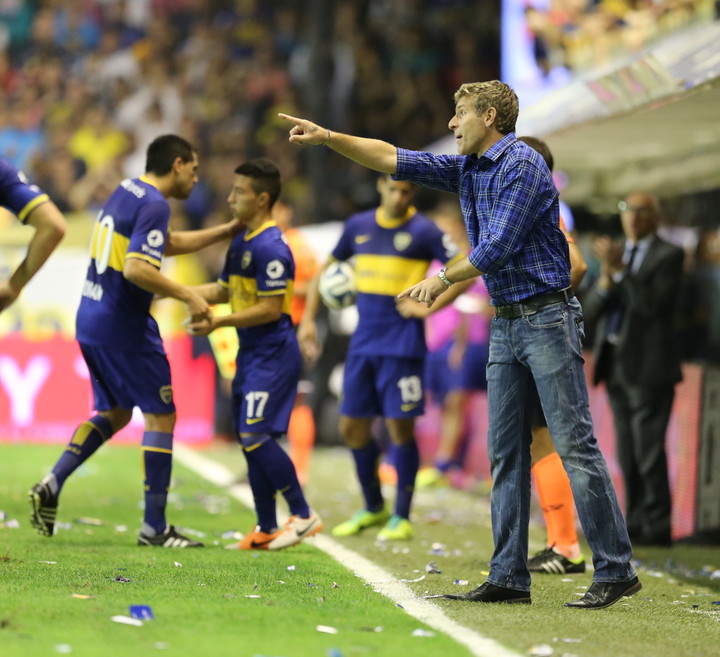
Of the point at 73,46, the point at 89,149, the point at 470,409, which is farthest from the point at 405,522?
the point at 73,46

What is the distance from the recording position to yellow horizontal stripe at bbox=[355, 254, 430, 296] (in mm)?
8039

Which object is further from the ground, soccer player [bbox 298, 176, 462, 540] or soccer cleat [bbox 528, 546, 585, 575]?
soccer player [bbox 298, 176, 462, 540]

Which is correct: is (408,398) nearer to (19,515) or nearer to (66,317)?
(19,515)

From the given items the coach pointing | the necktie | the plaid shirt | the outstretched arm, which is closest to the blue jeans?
the coach pointing

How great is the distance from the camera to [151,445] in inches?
267

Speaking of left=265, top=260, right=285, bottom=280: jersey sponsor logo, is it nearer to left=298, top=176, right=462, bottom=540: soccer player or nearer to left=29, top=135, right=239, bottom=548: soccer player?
left=29, top=135, right=239, bottom=548: soccer player

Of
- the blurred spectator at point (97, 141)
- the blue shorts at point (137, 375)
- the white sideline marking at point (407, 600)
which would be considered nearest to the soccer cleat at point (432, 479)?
the white sideline marking at point (407, 600)

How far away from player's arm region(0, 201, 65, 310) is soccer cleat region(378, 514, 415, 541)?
2.74 meters

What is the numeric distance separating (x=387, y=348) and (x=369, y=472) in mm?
824

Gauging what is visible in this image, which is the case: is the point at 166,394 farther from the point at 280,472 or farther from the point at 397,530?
the point at 397,530

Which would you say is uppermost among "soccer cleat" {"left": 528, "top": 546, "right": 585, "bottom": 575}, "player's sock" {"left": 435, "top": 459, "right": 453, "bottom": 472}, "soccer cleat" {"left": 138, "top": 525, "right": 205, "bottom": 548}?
"player's sock" {"left": 435, "top": 459, "right": 453, "bottom": 472}

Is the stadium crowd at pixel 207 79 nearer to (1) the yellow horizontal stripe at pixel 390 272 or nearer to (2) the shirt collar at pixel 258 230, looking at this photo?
(1) the yellow horizontal stripe at pixel 390 272

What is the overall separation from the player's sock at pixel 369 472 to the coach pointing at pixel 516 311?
276 centimetres

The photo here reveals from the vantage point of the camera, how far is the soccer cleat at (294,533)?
6.77 metres
